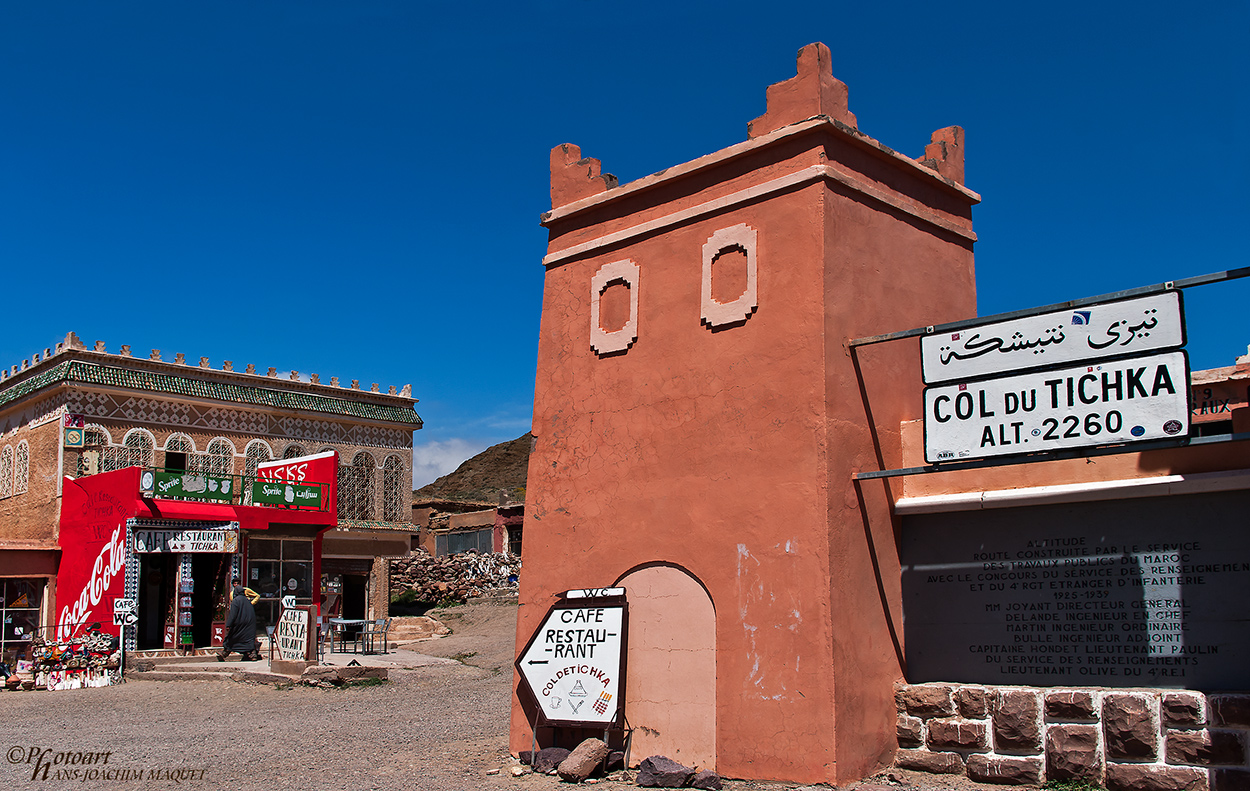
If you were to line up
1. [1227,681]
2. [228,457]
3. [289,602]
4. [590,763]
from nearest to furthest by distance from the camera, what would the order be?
[1227,681], [590,763], [289,602], [228,457]

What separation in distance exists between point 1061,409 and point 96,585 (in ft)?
68.0

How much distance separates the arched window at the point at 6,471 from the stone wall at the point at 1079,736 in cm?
2751

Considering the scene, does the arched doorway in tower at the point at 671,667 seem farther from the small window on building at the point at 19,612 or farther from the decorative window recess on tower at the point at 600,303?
the small window on building at the point at 19,612

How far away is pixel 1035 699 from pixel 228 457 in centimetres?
2599

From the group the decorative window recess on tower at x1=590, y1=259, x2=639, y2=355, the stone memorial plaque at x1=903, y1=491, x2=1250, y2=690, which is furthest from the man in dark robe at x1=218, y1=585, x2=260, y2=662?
the stone memorial plaque at x1=903, y1=491, x2=1250, y2=690

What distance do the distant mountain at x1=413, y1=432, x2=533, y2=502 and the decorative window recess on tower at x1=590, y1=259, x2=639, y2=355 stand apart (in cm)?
6421

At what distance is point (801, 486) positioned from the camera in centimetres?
785

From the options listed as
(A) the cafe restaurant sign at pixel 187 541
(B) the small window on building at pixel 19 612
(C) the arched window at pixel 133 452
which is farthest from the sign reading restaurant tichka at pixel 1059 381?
(C) the arched window at pixel 133 452

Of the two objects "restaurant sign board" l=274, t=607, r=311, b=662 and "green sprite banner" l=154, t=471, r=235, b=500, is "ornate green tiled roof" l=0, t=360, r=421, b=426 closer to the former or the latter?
"green sprite banner" l=154, t=471, r=235, b=500

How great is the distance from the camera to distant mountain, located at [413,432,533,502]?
76188 millimetres

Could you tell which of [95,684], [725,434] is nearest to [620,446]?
[725,434]

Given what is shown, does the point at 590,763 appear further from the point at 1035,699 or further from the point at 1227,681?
the point at 1227,681

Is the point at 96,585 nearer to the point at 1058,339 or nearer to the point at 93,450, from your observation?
the point at 93,450

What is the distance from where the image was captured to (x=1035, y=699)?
7254 mm
